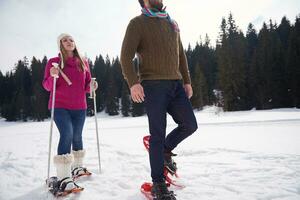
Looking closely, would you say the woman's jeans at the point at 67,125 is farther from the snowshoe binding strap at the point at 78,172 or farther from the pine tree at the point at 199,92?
the pine tree at the point at 199,92

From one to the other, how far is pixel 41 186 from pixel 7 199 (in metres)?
0.56

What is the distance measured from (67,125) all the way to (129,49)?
1.44 metres

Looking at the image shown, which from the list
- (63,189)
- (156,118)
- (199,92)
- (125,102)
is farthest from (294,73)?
(63,189)

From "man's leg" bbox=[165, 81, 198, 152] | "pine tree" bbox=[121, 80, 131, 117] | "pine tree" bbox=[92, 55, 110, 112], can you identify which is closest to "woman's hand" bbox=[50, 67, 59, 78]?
"man's leg" bbox=[165, 81, 198, 152]

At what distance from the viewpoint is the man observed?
2.74 meters

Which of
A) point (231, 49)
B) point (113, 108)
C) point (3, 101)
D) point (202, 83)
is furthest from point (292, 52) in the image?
point (3, 101)

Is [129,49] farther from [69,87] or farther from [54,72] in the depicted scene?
[69,87]

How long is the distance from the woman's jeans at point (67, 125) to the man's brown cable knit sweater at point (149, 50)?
1247 mm

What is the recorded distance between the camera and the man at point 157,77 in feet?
8.98

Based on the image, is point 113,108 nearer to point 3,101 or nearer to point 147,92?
point 3,101

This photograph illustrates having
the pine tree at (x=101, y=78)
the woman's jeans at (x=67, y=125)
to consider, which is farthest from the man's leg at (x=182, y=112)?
the pine tree at (x=101, y=78)

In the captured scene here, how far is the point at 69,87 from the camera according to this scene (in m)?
3.74

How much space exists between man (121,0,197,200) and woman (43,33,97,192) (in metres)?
1.26

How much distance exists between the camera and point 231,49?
39688mm
